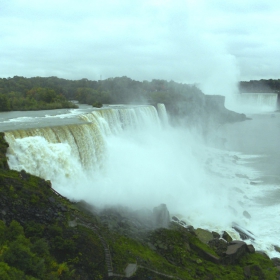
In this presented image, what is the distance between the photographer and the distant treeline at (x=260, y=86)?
78.9 metres

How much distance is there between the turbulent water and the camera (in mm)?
12000

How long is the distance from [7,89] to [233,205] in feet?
99.2

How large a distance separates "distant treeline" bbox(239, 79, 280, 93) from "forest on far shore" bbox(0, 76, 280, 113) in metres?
26.4

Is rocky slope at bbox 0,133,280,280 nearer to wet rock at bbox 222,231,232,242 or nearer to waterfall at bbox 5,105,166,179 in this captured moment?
wet rock at bbox 222,231,232,242

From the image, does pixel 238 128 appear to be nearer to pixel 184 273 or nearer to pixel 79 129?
pixel 79 129

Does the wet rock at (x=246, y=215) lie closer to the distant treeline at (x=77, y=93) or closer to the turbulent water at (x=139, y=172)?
the turbulent water at (x=139, y=172)

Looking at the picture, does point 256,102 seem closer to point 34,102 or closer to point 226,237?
point 34,102

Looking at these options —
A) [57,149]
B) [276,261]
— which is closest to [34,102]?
[57,149]

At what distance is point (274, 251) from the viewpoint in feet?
38.4

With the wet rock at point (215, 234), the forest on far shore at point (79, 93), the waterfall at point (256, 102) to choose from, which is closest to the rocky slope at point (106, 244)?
the wet rock at point (215, 234)

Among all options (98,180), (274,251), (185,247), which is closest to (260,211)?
(274,251)

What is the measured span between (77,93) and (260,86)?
55.3 meters

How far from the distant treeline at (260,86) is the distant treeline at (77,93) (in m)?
26.4

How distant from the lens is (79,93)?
41344 millimetres
